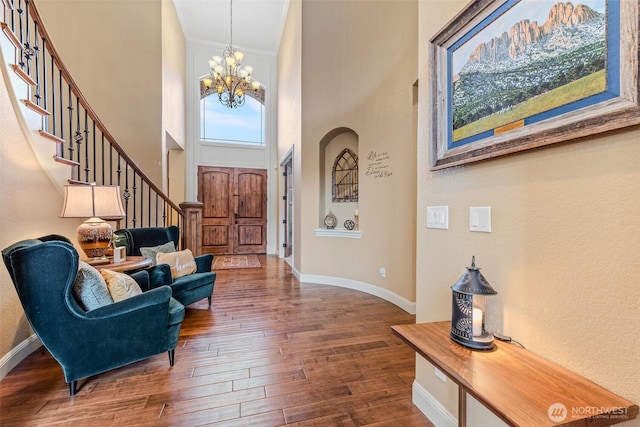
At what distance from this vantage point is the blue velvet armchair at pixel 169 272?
273cm

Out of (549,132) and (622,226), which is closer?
(622,226)

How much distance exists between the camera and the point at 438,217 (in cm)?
153

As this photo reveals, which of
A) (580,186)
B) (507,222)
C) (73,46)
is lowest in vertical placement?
(507,222)

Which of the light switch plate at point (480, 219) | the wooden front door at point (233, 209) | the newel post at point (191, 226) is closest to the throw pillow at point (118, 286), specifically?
the light switch plate at point (480, 219)

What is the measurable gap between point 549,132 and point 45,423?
2.77 metres

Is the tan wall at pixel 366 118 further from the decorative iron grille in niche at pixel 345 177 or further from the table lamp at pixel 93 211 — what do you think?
the table lamp at pixel 93 211

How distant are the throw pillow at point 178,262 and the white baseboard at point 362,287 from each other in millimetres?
1846

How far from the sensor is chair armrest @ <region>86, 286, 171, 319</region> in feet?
5.82

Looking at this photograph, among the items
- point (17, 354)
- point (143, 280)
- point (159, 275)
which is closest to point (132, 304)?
point (143, 280)

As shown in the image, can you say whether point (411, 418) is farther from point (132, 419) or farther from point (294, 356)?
point (132, 419)

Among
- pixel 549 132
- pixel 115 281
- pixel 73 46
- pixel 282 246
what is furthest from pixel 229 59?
pixel 549 132

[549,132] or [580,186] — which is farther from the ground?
[549,132]

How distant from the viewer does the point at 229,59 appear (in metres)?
5.30

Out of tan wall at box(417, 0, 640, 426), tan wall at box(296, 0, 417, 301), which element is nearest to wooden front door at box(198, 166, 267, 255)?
tan wall at box(296, 0, 417, 301)
